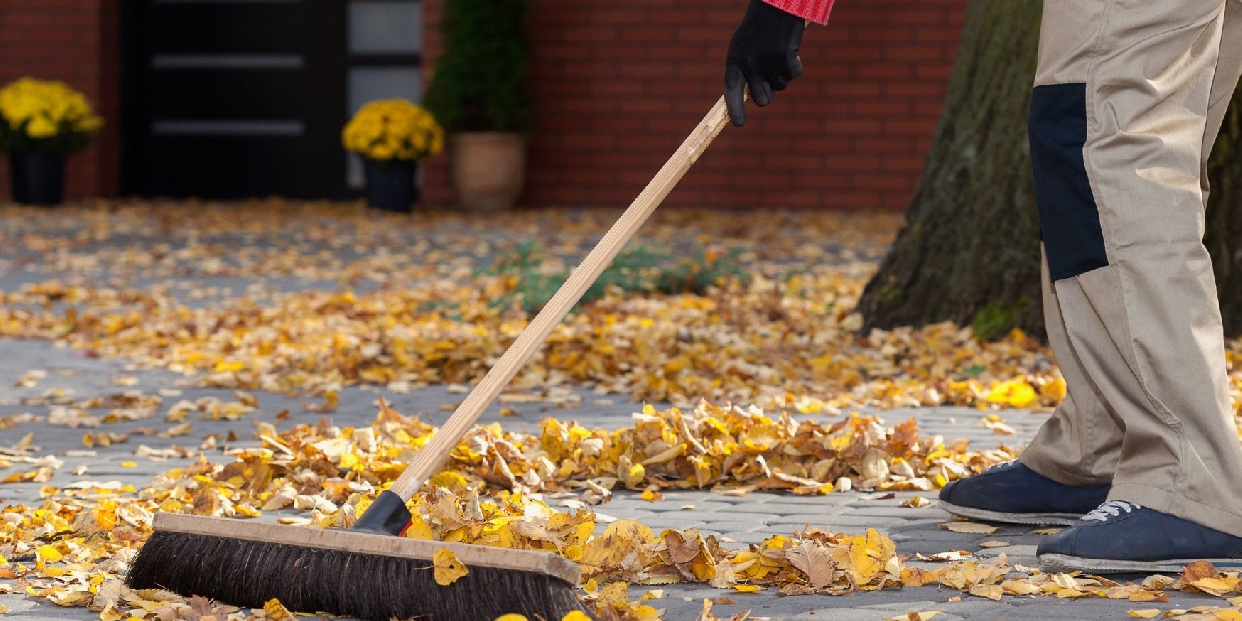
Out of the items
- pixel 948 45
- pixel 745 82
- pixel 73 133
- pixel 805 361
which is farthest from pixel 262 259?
pixel 745 82

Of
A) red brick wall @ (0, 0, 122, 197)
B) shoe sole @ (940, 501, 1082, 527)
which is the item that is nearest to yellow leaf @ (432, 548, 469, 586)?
shoe sole @ (940, 501, 1082, 527)

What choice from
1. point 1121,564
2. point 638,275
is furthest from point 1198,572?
point 638,275

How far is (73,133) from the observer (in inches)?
515

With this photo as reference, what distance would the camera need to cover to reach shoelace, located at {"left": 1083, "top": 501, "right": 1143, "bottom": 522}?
8.83ft

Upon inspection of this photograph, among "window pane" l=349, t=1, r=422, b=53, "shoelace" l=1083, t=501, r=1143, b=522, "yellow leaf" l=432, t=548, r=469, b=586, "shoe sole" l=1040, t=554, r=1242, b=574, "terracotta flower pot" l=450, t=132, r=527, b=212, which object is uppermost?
"window pane" l=349, t=1, r=422, b=53

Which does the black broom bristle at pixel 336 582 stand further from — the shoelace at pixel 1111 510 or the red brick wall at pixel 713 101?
the red brick wall at pixel 713 101

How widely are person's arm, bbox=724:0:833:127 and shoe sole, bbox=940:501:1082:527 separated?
95 cm

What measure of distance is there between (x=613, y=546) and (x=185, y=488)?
1.22 metres

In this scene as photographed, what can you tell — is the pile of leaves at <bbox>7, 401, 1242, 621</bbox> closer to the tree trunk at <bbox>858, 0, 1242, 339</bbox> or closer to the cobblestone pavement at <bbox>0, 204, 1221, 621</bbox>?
the cobblestone pavement at <bbox>0, 204, 1221, 621</bbox>

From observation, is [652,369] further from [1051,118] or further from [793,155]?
[793,155]

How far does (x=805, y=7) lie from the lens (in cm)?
284

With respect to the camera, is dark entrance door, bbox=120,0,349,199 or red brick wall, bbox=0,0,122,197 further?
dark entrance door, bbox=120,0,349,199

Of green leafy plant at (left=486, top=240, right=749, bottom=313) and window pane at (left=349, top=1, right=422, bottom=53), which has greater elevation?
window pane at (left=349, top=1, right=422, bottom=53)

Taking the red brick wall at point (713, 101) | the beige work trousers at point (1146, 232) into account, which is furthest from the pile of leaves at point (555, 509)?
the red brick wall at point (713, 101)
